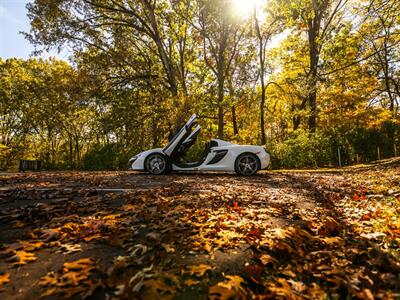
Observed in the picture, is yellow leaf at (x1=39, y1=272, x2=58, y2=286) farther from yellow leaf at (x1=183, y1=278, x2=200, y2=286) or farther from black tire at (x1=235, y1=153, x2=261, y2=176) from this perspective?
black tire at (x1=235, y1=153, x2=261, y2=176)

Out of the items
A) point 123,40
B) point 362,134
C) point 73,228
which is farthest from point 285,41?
point 73,228

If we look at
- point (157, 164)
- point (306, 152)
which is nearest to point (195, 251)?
point (157, 164)

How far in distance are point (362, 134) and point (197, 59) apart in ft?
40.6

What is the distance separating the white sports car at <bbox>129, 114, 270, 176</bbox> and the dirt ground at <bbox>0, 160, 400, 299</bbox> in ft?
15.2

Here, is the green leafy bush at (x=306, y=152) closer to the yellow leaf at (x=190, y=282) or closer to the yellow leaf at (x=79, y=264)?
the yellow leaf at (x=190, y=282)

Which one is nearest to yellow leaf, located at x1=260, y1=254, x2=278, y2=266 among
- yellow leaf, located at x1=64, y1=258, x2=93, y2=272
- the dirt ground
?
the dirt ground

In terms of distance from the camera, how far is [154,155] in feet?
29.6

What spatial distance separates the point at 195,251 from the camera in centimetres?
230

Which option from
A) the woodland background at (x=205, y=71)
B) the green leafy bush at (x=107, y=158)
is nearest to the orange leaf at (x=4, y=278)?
the woodland background at (x=205, y=71)

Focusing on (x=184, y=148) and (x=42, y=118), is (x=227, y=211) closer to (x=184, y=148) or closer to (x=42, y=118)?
(x=184, y=148)

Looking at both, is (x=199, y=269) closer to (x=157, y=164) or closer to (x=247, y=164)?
(x=247, y=164)

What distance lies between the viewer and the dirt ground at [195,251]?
170 centimetres

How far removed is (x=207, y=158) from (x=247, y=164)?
1.31 meters

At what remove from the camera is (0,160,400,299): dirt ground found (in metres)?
1.70
